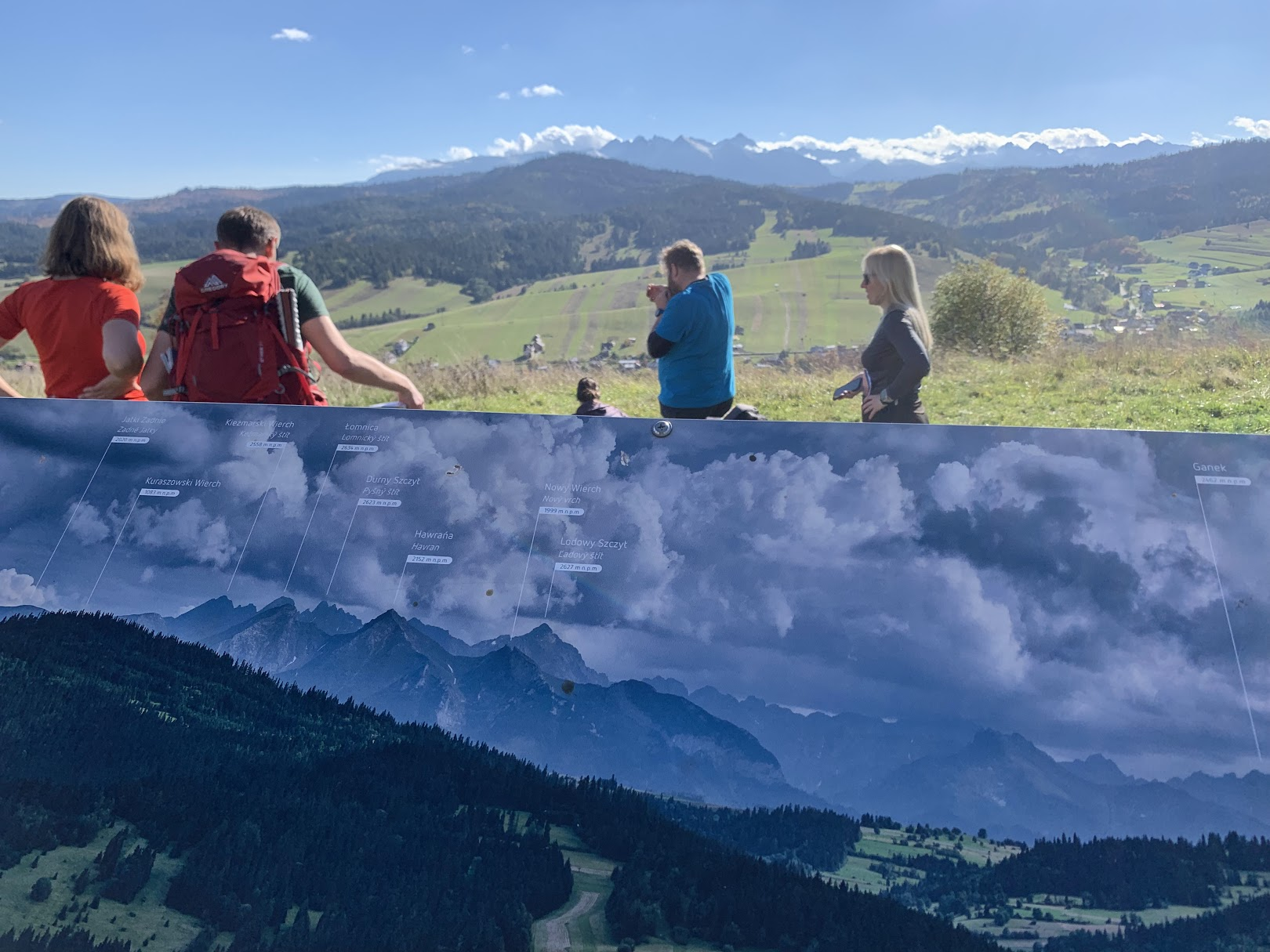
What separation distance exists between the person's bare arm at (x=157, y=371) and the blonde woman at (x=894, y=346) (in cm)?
336

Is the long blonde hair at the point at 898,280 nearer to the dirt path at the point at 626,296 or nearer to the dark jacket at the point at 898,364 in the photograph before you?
the dark jacket at the point at 898,364

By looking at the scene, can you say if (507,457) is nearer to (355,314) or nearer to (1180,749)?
(1180,749)

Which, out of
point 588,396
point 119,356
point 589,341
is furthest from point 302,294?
point 589,341

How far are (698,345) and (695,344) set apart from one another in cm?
2

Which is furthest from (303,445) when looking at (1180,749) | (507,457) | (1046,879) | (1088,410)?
(1088,410)

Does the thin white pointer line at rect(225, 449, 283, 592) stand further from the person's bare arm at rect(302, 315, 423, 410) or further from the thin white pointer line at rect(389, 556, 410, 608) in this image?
the thin white pointer line at rect(389, 556, 410, 608)

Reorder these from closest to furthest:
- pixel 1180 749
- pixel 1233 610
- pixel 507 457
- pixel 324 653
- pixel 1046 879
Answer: pixel 1046 879 < pixel 1180 749 < pixel 1233 610 < pixel 324 653 < pixel 507 457

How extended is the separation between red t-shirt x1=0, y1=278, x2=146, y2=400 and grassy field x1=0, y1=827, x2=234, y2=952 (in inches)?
88.5

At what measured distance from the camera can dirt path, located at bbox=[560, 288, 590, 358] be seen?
226ft

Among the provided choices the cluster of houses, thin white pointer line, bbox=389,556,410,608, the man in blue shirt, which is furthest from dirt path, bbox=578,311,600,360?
thin white pointer line, bbox=389,556,410,608

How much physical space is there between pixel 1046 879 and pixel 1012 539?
932 millimetres

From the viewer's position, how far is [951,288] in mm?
26844

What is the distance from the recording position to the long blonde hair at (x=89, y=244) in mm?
3770

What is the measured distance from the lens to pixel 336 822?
2.35 m
